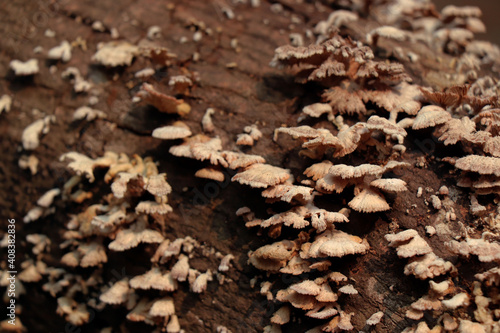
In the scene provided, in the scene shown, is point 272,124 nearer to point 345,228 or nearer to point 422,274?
point 345,228

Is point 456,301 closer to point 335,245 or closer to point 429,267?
point 429,267

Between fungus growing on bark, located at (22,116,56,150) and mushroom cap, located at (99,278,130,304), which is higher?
fungus growing on bark, located at (22,116,56,150)

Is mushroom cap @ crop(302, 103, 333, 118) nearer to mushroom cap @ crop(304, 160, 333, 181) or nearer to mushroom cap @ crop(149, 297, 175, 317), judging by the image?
mushroom cap @ crop(304, 160, 333, 181)

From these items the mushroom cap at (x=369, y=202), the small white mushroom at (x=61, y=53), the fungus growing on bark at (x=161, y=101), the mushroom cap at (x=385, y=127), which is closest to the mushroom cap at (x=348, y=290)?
the mushroom cap at (x=369, y=202)

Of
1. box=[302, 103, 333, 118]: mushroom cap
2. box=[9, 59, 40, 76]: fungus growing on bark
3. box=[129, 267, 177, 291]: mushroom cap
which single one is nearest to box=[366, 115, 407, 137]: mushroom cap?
box=[302, 103, 333, 118]: mushroom cap

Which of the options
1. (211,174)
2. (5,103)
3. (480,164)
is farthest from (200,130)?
(5,103)

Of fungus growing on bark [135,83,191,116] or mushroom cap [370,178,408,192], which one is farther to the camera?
fungus growing on bark [135,83,191,116]

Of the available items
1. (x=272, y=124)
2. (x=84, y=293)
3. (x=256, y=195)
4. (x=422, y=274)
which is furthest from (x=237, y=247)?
(x=84, y=293)

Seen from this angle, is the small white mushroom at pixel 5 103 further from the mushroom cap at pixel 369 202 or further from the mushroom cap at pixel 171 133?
the mushroom cap at pixel 369 202
